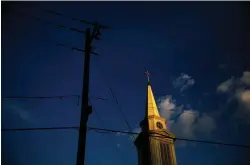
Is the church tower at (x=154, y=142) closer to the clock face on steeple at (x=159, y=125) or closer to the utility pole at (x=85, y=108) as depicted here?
the clock face on steeple at (x=159, y=125)

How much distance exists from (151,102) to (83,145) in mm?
20533

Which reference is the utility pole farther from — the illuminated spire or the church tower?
the illuminated spire

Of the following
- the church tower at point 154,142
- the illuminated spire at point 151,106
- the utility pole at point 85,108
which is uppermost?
the illuminated spire at point 151,106

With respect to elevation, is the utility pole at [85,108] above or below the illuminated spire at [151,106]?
below

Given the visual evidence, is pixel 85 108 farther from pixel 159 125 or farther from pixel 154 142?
pixel 159 125

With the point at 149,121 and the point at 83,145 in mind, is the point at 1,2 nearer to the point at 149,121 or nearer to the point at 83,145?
the point at 83,145

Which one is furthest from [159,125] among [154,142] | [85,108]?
[85,108]

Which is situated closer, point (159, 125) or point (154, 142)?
point (154, 142)

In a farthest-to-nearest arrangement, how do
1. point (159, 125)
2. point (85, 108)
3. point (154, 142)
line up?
1. point (159, 125)
2. point (154, 142)
3. point (85, 108)

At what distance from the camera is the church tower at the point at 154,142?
2188 cm

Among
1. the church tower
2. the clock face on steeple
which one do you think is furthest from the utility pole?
the clock face on steeple

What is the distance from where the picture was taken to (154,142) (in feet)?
75.6

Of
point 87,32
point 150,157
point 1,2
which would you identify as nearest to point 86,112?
point 87,32

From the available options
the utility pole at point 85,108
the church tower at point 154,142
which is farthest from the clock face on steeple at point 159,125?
the utility pole at point 85,108
